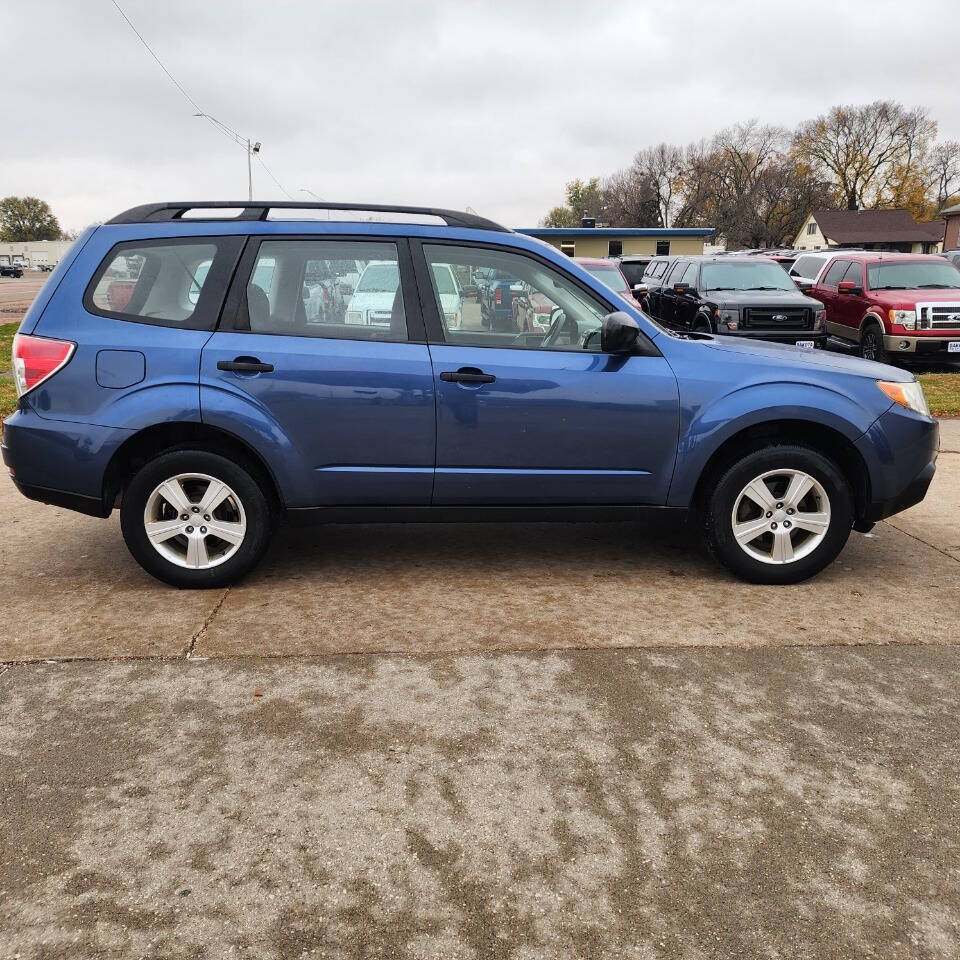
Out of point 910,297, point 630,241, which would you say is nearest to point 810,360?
point 910,297

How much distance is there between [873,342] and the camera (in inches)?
570

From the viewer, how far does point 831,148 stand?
297 ft

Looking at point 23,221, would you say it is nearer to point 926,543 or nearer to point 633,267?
point 633,267

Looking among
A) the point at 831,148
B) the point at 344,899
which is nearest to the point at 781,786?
the point at 344,899

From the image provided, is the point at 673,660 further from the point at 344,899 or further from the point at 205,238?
the point at 205,238

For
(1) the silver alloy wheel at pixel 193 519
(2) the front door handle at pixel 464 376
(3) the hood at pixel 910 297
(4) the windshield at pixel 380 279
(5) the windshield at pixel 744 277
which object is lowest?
(1) the silver alloy wheel at pixel 193 519

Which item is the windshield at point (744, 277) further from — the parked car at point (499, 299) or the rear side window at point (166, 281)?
the rear side window at point (166, 281)

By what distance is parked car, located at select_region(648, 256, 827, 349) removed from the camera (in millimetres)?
13875

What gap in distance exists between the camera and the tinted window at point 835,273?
52.5 feet

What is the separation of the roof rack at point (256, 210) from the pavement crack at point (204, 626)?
190 cm

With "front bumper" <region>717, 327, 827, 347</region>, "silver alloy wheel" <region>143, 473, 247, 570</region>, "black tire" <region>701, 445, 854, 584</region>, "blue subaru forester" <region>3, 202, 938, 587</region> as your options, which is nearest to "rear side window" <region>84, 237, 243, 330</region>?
"blue subaru forester" <region>3, 202, 938, 587</region>

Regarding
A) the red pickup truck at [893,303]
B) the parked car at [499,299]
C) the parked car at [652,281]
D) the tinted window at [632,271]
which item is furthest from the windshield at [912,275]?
the parked car at [499,299]

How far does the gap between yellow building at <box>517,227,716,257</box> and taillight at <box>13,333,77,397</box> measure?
155 ft

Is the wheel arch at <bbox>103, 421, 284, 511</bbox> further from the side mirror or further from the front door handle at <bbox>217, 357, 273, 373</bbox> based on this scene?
the side mirror
